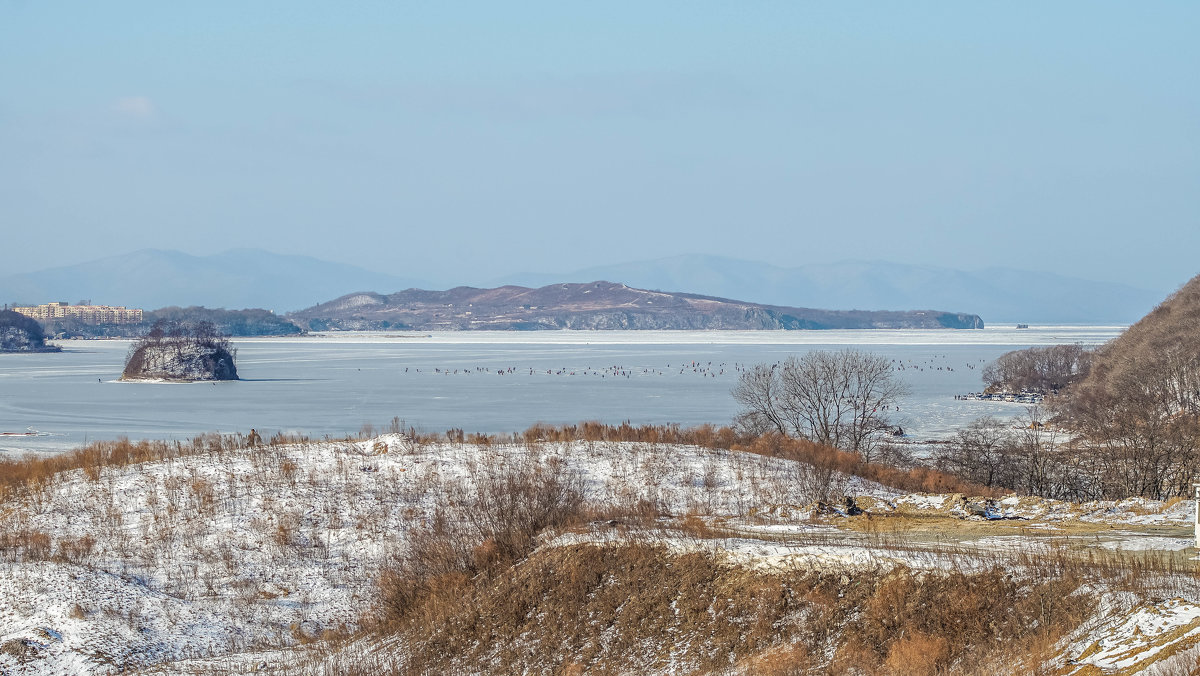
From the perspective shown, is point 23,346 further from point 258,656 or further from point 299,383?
point 258,656

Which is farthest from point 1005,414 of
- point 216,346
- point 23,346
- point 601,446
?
point 23,346

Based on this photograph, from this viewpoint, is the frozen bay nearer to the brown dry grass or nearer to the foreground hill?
the foreground hill

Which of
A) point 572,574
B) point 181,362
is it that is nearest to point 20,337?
point 181,362

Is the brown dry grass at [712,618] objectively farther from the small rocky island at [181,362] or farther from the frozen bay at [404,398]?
the small rocky island at [181,362]

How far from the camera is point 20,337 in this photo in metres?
142

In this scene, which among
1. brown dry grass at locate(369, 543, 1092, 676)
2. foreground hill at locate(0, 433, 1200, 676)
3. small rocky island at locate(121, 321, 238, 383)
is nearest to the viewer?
brown dry grass at locate(369, 543, 1092, 676)

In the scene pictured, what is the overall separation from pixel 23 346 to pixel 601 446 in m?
138

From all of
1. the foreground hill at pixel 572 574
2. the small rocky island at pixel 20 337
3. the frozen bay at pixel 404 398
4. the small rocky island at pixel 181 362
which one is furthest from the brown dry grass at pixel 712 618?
the small rocky island at pixel 20 337

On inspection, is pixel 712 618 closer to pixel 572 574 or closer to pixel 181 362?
pixel 572 574

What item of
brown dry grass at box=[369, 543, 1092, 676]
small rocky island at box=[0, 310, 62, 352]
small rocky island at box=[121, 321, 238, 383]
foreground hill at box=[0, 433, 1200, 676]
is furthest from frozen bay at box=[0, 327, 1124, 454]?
small rocky island at box=[0, 310, 62, 352]

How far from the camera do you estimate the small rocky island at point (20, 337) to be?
455 feet

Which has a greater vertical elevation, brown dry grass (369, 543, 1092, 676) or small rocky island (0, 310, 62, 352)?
small rocky island (0, 310, 62, 352)

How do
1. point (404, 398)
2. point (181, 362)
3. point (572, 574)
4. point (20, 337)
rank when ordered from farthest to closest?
point (20, 337) → point (181, 362) → point (404, 398) → point (572, 574)

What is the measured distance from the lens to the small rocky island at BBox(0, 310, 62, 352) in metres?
139
